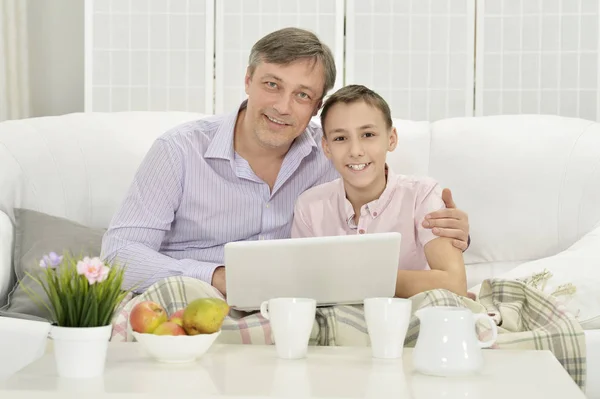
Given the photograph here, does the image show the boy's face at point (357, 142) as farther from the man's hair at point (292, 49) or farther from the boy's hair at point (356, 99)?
the man's hair at point (292, 49)

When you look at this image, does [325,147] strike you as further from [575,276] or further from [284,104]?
[575,276]

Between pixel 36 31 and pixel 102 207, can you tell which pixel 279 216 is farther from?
pixel 36 31

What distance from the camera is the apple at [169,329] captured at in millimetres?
1481

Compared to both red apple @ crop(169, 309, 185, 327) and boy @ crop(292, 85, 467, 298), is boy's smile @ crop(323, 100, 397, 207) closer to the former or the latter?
boy @ crop(292, 85, 467, 298)

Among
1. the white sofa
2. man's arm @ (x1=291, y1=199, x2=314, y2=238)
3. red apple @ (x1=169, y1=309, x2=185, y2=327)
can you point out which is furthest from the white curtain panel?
red apple @ (x1=169, y1=309, x2=185, y2=327)

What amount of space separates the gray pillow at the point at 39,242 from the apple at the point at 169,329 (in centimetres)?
93

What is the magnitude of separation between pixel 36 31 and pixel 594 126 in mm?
2848

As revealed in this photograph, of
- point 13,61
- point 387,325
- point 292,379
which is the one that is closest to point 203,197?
point 387,325

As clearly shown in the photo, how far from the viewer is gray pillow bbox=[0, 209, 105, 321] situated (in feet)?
7.75

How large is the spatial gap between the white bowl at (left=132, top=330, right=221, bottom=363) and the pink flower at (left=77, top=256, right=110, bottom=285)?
6.7 inches

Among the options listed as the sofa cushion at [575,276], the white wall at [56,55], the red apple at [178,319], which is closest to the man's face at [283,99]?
the sofa cushion at [575,276]

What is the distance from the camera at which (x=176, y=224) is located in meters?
2.49

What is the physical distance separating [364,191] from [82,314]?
3.86 ft

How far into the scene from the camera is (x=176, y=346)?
57.1 inches
